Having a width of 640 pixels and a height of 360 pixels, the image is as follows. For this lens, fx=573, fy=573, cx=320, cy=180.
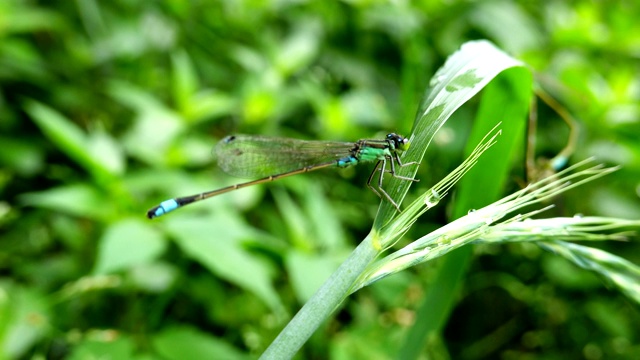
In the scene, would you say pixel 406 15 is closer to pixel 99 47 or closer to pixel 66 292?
pixel 99 47

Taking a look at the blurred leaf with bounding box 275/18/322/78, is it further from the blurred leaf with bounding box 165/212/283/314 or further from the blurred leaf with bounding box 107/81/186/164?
the blurred leaf with bounding box 165/212/283/314

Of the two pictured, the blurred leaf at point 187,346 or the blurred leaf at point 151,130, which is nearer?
the blurred leaf at point 187,346

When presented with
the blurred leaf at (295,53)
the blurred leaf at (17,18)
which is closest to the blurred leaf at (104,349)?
the blurred leaf at (295,53)

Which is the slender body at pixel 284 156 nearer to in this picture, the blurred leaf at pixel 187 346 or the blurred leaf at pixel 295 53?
the blurred leaf at pixel 187 346

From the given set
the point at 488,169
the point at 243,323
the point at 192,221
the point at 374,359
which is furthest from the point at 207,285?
the point at 488,169

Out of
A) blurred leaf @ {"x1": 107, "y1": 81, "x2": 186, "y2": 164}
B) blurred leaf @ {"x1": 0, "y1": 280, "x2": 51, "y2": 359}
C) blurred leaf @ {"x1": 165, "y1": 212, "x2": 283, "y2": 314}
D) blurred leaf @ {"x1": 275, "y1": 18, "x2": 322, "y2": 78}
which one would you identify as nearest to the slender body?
blurred leaf @ {"x1": 165, "y1": 212, "x2": 283, "y2": 314}

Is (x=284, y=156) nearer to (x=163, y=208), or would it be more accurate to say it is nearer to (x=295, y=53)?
(x=163, y=208)
